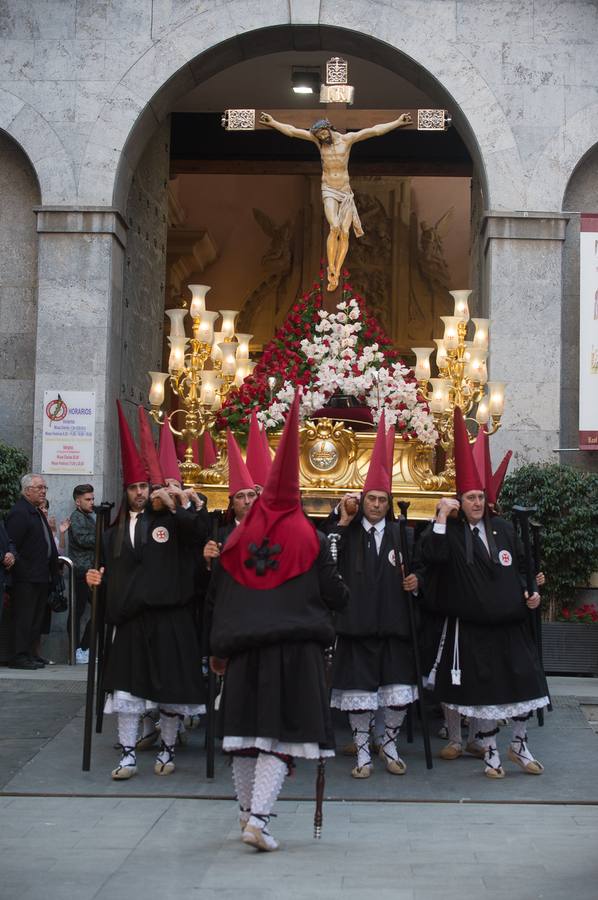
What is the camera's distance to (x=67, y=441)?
14836 millimetres

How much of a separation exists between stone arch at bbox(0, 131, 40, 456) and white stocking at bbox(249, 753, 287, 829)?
8903mm

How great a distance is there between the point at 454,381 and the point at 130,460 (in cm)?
367

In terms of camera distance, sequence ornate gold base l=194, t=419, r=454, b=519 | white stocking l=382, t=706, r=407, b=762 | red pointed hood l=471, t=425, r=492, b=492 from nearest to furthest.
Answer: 1. white stocking l=382, t=706, r=407, b=762
2. red pointed hood l=471, t=425, r=492, b=492
3. ornate gold base l=194, t=419, r=454, b=519

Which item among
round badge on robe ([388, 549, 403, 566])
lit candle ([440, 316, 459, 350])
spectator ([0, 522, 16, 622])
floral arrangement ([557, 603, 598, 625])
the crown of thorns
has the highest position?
the crown of thorns

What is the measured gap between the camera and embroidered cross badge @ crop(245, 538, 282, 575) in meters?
7.19

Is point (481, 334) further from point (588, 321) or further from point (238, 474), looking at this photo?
point (238, 474)

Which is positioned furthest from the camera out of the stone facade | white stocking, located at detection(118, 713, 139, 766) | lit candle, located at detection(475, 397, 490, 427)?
the stone facade

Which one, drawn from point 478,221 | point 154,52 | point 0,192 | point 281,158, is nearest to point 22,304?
point 0,192

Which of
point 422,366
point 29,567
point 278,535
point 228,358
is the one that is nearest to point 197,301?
point 228,358

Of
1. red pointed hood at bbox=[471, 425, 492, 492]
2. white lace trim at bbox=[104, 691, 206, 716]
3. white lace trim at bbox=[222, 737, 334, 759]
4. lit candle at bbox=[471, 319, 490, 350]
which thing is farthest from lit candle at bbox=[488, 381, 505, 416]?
white lace trim at bbox=[222, 737, 334, 759]

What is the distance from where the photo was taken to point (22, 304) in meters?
15.6

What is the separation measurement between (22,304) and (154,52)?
3.06m

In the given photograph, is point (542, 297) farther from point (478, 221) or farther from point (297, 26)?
point (297, 26)

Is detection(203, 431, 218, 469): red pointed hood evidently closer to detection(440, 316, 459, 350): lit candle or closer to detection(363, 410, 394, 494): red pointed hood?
detection(440, 316, 459, 350): lit candle
